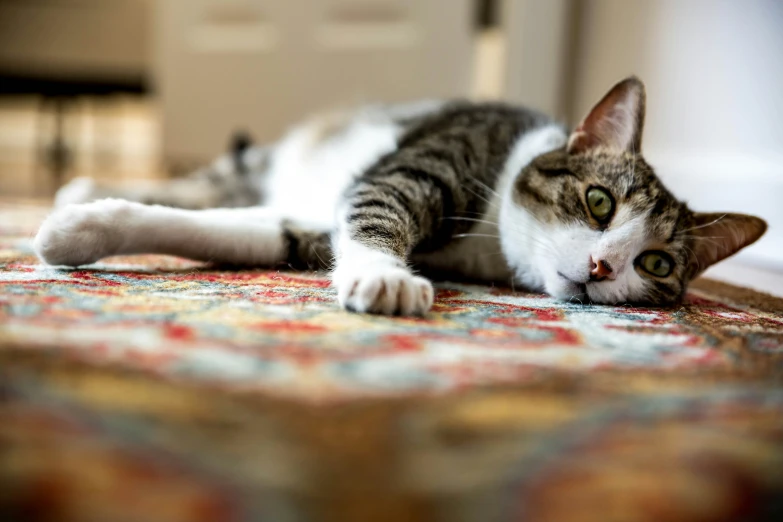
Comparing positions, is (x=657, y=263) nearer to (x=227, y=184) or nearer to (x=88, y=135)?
(x=227, y=184)

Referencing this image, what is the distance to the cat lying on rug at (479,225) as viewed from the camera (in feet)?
3.44

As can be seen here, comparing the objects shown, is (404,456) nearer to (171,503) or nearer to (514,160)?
(171,503)

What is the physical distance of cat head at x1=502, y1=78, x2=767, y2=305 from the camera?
110 centimetres

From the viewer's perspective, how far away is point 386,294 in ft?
2.81

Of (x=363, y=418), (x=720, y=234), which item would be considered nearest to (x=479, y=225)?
(x=720, y=234)

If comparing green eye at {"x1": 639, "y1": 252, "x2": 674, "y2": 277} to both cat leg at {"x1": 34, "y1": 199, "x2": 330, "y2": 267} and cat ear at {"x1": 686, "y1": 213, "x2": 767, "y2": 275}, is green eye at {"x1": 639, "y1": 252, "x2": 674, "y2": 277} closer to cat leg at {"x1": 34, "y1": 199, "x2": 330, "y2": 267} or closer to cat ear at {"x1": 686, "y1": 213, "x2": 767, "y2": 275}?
cat ear at {"x1": 686, "y1": 213, "x2": 767, "y2": 275}

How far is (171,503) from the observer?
0.41m

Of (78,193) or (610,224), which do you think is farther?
(78,193)

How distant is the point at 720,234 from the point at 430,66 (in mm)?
1772

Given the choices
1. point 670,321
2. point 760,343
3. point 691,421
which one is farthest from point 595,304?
point 691,421

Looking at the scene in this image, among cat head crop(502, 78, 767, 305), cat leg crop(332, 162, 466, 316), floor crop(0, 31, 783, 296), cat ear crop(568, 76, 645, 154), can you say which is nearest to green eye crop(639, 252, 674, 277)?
cat head crop(502, 78, 767, 305)

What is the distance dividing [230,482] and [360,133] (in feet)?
4.93

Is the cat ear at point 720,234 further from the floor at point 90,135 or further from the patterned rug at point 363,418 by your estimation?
the floor at point 90,135

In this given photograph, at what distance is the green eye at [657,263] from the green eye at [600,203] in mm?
98
